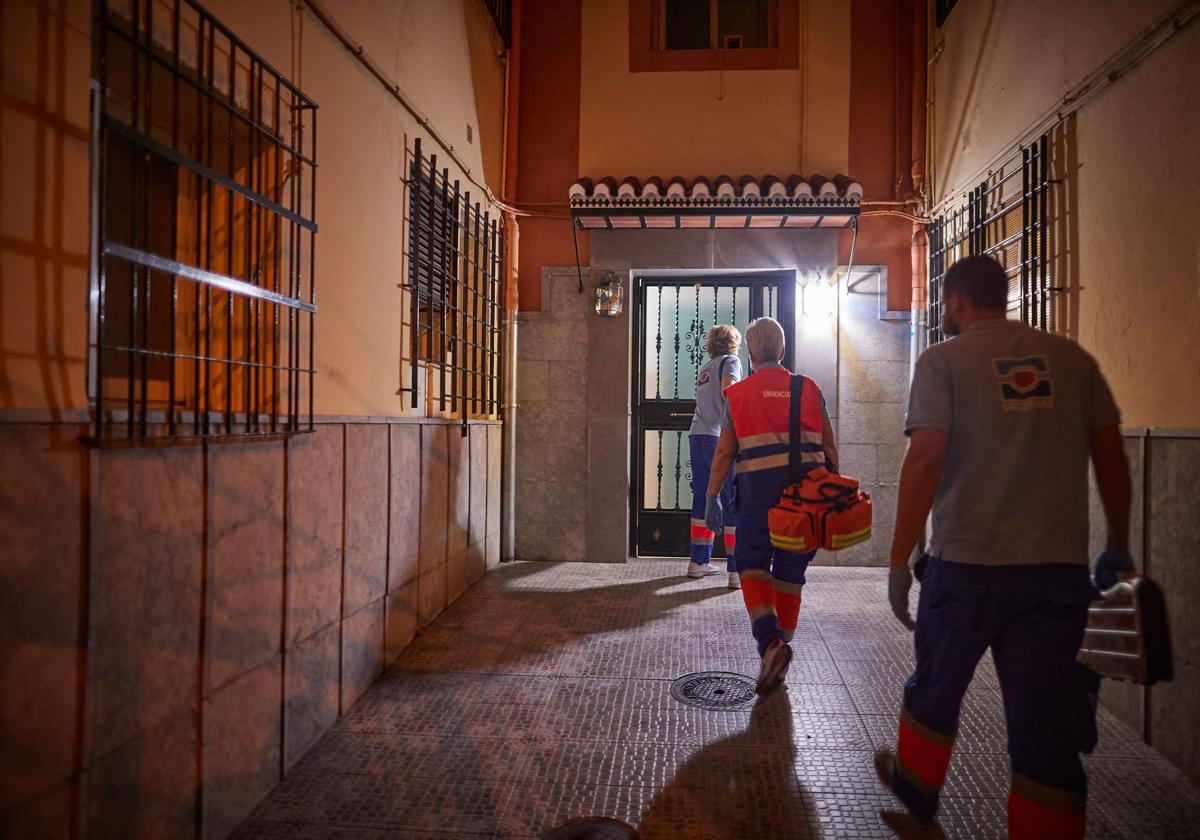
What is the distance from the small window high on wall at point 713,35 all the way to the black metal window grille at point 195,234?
486cm

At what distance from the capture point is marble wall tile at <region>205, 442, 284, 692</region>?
2.46 m

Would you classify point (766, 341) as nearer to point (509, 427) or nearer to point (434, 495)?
point (434, 495)

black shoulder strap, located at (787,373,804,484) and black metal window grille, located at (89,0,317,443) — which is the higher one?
black metal window grille, located at (89,0,317,443)

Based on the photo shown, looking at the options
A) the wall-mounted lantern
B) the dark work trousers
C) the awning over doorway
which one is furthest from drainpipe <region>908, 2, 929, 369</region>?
the dark work trousers

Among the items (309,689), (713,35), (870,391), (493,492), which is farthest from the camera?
(713,35)

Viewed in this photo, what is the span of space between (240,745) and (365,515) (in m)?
1.33

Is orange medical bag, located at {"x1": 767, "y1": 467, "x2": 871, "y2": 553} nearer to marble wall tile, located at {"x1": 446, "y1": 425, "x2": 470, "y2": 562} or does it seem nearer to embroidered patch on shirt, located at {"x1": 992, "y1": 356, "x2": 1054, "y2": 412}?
embroidered patch on shirt, located at {"x1": 992, "y1": 356, "x2": 1054, "y2": 412}

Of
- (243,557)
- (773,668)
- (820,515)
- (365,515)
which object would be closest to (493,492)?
(365,515)

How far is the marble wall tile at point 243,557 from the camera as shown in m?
2.46

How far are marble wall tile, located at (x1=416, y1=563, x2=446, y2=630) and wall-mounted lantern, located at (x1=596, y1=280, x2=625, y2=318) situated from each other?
304cm

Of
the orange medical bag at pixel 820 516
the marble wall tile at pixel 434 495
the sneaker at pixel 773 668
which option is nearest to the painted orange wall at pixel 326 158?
the marble wall tile at pixel 434 495

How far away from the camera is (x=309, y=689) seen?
10.2 feet

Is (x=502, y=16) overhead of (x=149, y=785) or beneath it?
overhead

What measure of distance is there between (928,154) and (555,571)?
17.1 ft
